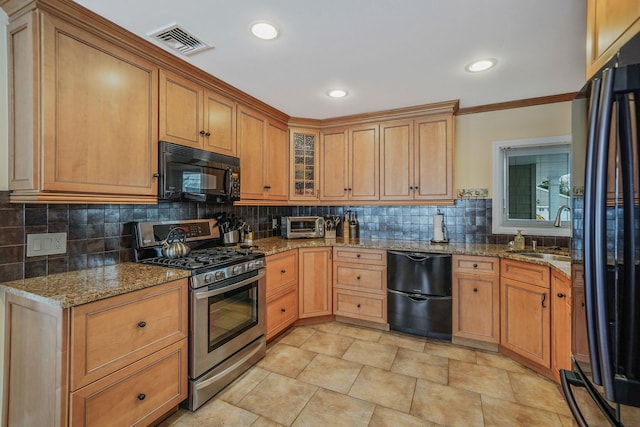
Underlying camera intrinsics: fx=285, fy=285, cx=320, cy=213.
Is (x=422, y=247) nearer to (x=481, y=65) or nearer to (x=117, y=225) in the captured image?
(x=481, y=65)

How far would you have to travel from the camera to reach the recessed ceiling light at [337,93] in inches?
103

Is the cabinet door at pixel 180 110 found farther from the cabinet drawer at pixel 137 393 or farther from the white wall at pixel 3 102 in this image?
the cabinet drawer at pixel 137 393

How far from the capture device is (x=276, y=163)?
3.26 m

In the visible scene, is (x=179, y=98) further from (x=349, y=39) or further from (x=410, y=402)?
(x=410, y=402)

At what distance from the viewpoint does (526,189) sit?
2.92 m

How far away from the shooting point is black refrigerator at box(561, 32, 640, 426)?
684 mm

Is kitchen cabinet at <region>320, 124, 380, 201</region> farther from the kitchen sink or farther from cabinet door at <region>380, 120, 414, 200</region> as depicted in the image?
the kitchen sink

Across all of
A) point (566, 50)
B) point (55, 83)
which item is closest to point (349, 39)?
point (566, 50)

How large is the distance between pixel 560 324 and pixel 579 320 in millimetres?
1438

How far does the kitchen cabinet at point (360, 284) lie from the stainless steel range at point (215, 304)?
38.4 inches

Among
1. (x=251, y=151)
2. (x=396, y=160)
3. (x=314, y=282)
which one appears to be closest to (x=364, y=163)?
(x=396, y=160)

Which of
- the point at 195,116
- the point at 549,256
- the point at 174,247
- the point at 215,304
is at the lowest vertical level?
the point at 215,304

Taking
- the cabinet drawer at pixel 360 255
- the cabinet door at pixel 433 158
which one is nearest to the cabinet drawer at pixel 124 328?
the cabinet drawer at pixel 360 255

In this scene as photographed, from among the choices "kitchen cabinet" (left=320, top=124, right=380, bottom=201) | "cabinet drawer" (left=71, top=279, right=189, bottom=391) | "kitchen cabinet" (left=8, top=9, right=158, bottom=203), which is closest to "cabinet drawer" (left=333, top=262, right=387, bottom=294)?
"kitchen cabinet" (left=320, top=124, right=380, bottom=201)
